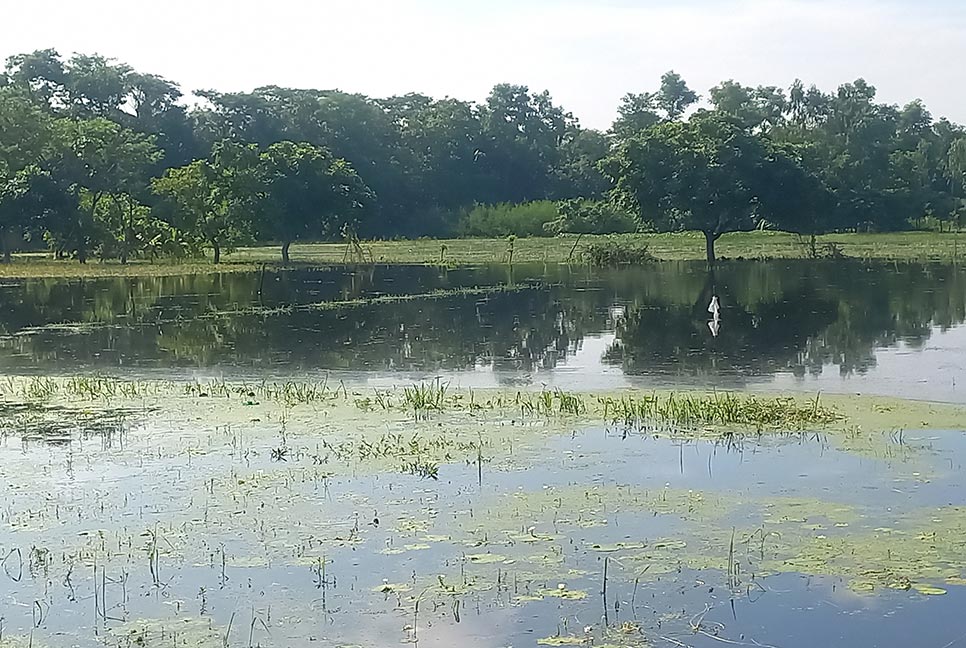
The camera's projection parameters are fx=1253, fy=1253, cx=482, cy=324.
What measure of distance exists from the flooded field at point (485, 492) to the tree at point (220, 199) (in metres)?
27.9

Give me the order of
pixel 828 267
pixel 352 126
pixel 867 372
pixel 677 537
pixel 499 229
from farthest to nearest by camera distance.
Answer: pixel 352 126, pixel 499 229, pixel 828 267, pixel 867 372, pixel 677 537

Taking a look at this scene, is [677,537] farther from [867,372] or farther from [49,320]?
[49,320]

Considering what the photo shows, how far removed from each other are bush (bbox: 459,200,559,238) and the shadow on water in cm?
2941

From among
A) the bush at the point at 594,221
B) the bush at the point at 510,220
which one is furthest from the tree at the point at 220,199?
the bush at the point at 510,220

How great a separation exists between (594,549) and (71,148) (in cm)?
4394

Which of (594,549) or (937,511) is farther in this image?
(937,511)

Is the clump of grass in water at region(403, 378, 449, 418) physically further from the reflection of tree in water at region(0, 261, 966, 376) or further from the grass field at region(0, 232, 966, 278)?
the grass field at region(0, 232, 966, 278)

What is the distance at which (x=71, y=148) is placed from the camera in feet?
157

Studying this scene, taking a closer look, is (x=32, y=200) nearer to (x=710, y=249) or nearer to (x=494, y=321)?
(x=710, y=249)

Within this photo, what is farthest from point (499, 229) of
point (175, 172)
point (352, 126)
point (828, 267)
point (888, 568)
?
point (888, 568)

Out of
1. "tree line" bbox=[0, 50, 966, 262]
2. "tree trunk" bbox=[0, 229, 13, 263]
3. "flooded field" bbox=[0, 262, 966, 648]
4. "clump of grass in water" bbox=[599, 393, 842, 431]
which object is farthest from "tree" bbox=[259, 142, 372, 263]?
"clump of grass in water" bbox=[599, 393, 842, 431]

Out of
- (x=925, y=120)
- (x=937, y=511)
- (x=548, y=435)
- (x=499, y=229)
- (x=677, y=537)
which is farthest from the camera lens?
(x=925, y=120)

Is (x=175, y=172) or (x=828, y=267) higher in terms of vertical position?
(x=175, y=172)

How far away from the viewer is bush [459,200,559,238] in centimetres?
6606
